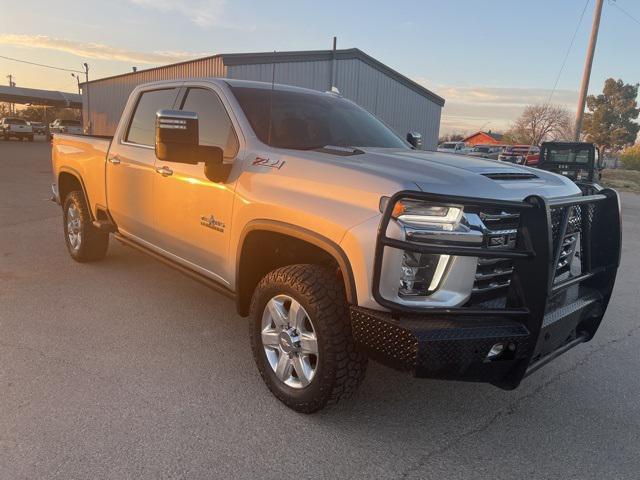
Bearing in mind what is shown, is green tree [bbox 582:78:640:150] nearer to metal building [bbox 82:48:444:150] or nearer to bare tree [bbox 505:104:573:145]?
bare tree [bbox 505:104:573:145]

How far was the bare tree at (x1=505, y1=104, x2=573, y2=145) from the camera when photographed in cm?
5372

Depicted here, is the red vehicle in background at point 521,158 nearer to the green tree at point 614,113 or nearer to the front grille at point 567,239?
the front grille at point 567,239

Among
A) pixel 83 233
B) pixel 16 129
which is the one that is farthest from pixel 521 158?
pixel 16 129

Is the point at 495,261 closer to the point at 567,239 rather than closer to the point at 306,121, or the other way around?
the point at 567,239

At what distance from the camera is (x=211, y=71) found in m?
19.1

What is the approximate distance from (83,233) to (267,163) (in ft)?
10.9

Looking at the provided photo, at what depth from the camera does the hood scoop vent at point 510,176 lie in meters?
2.87

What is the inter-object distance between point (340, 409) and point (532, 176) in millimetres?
1782

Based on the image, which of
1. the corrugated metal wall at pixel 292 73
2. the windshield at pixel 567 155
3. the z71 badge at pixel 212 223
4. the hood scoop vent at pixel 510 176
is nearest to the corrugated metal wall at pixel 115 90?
the corrugated metal wall at pixel 292 73

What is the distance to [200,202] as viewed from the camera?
3.69 metres

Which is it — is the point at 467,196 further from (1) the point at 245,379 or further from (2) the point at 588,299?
(1) the point at 245,379

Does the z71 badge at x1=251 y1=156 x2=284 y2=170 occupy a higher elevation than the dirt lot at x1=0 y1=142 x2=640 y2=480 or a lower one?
higher

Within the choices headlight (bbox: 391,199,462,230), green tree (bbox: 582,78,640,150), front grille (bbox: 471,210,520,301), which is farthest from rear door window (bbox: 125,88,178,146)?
green tree (bbox: 582,78,640,150)

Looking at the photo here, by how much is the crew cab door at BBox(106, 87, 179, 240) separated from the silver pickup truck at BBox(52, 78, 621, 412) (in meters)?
0.04
